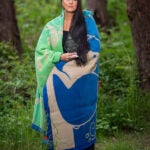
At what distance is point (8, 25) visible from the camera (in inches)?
346

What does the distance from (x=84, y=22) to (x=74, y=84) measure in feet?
1.98

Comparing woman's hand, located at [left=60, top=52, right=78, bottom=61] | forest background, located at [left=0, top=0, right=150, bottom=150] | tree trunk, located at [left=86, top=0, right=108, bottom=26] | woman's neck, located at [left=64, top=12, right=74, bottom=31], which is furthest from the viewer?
tree trunk, located at [left=86, top=0, right=108, bottom=26]

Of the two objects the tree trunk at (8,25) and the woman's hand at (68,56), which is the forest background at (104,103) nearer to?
the tree trunk at (8,25)

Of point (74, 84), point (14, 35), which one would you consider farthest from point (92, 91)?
point (14, 35)

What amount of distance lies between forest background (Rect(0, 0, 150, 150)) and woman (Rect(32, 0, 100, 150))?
32 cm

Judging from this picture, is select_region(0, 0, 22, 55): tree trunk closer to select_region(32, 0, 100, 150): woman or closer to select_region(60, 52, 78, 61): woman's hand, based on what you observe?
select_region(32, 0, 100, 150): woman

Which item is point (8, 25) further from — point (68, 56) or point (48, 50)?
point (68, 56)

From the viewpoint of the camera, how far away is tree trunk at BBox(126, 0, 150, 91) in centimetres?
676

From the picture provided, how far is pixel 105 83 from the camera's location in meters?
7.48

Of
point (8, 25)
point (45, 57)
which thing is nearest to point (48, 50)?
point (45, 57)

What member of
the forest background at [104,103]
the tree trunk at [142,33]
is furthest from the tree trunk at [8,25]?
the tree trunk at [142,33]

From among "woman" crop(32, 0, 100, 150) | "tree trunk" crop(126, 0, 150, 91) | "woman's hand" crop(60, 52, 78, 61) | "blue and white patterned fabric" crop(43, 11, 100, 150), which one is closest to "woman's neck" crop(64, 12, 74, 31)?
"woman" crop(32, 0, 100, 150)

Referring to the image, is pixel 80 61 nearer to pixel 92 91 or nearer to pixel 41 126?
pixel 92 91

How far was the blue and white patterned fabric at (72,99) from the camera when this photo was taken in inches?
197
